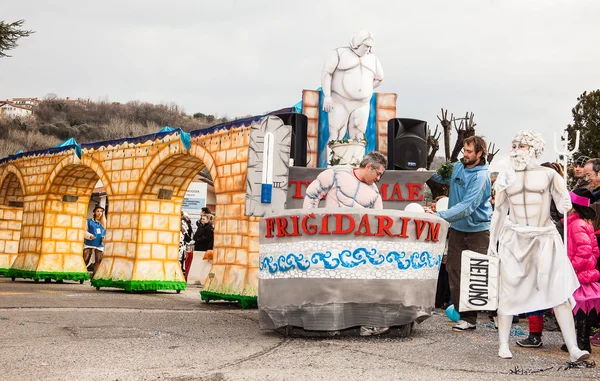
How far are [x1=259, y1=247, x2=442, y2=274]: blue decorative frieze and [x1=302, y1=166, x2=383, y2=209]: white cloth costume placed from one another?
46cm

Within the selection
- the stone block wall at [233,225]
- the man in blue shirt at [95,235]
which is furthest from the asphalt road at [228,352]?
the man in blue shirt at [95,235]

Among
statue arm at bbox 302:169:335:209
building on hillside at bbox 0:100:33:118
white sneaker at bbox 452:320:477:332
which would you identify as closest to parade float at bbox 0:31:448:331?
statue arm at bbox 302:169:335:209

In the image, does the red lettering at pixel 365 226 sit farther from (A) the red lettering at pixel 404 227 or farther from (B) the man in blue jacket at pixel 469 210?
(B) the man in blue jacket at pixel 469 210

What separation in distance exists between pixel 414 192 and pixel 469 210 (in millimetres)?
2748

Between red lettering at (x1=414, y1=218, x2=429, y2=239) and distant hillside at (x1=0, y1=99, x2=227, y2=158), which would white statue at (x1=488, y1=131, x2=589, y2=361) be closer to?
red lettering at (x1=414, y1=218, x2=429, y2=239)

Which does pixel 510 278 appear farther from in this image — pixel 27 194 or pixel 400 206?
pixel 27 194

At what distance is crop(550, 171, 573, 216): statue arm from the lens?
5.02 m

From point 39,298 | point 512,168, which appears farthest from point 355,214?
point 39,298

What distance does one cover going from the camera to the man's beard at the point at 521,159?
523 cm

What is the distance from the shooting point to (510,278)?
16.9 feet

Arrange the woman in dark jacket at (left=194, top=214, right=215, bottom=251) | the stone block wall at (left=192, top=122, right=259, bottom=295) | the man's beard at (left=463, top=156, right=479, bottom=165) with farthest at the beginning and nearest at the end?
the woman in dark jacket at (left=194, top=214, right=215, bottom=251) < the stone block wall at (left=192, top=122, right=259, bottom=295) < the man's beard at (left=463, top=156, right=479, bottom=165)

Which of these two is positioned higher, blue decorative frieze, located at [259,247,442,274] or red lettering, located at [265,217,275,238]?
red lettering, located at [265,217,275,238]

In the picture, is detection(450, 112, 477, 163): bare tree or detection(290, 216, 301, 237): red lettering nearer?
detection(290, 216, 301, 237): red lettering

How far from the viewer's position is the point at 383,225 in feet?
18.9
